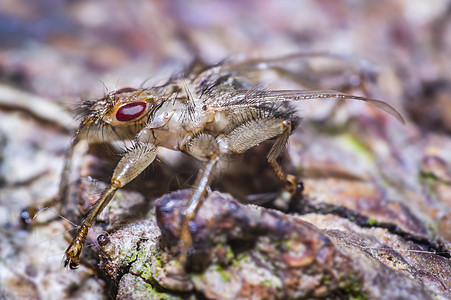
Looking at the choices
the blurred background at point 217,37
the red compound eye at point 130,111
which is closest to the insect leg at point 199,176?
the red compound eye at point 130,111

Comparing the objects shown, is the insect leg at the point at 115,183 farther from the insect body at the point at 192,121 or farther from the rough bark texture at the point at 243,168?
the rough bark texture at the point at 243,168

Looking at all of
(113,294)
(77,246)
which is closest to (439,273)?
(113,294)

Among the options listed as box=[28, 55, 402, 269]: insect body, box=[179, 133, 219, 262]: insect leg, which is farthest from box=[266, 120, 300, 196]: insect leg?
box=[179, 133, 219, 262]: insect leg

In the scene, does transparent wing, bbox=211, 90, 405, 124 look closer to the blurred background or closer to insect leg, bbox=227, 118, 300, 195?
insect leg, bbox=227, 118, 300, 195

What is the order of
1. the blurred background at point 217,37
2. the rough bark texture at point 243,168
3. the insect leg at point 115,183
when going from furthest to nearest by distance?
1. the blurred background at point 217,37
2. the insect leg at point 115,183
3. the rough bark texture at point 243,168

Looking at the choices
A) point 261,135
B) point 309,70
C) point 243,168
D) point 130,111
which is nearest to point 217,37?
point 309,70

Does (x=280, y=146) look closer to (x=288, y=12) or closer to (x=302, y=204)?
(x=302, y=204)
